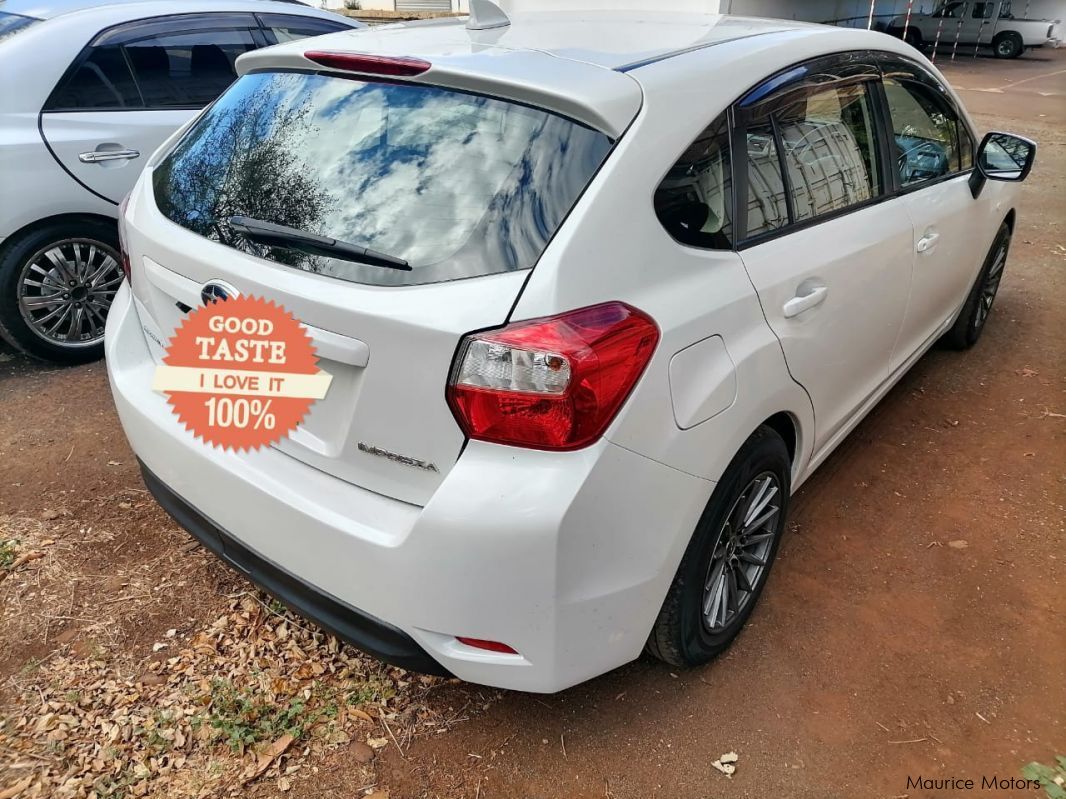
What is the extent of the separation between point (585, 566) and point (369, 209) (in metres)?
0.95

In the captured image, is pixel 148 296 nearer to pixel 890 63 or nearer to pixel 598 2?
pixel 890 63

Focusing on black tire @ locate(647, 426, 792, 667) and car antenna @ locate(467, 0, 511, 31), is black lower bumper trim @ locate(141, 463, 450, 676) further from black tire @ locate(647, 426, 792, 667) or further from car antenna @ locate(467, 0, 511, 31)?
car antenna @ locate(467, 0, 511, 31)

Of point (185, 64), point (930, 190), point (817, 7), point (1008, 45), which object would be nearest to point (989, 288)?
point (930, 190)

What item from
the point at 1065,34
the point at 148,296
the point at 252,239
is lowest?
the point at 1065,34

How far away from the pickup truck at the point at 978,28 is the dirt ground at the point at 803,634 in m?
23.7

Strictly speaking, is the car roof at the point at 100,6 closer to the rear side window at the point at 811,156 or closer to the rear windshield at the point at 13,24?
the rear windshield at the point at 13,24

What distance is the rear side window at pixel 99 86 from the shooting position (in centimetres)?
384

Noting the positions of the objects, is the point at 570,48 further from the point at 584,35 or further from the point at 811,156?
the point at 811,156

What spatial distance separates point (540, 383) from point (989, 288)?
157 inches

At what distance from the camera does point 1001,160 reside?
11.9 ft

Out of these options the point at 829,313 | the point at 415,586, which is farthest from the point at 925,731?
the point at 415,586

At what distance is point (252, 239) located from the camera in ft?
6.38

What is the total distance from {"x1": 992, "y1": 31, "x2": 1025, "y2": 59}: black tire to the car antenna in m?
26.1

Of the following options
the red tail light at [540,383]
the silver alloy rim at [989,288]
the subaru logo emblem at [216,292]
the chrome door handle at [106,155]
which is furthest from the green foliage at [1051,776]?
the chrome door handle at [106,155]
